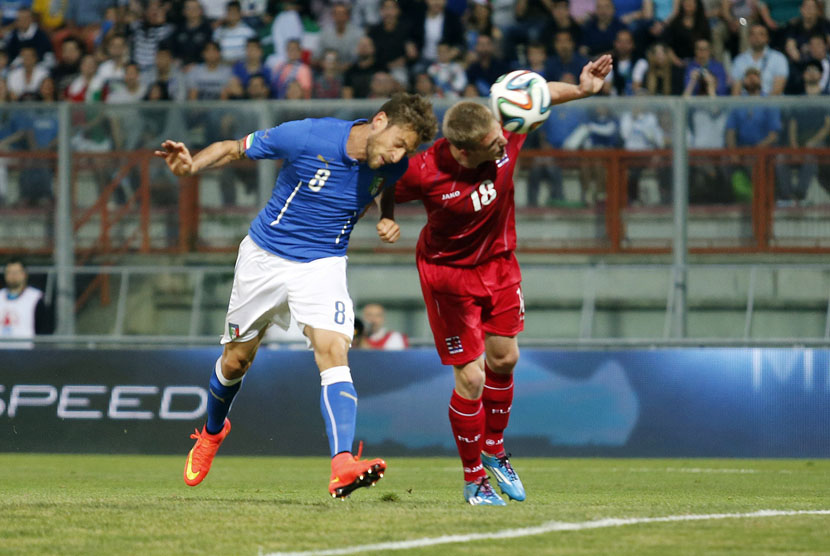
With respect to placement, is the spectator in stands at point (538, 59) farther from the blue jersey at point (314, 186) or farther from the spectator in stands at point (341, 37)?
the blue jersey at point (314, 186)

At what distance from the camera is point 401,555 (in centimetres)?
461

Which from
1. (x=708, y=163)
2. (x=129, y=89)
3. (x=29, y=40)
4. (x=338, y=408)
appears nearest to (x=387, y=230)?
(x=338, y=408)

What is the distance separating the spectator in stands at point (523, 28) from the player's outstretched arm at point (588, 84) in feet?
27.9

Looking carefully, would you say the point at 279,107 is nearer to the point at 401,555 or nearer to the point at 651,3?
the point at 651,3

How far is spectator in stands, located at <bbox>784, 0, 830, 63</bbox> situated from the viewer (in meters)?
14.4

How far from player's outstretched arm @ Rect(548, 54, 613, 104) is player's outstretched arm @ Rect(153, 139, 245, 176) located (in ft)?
5.61

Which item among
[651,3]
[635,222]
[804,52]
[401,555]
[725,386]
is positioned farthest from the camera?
[651,3]

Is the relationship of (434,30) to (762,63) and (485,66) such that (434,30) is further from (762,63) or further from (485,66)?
(762,63)

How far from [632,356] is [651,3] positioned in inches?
203

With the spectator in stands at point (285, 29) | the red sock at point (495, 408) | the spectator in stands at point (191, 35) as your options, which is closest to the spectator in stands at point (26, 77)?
the spectator in stands at point (191, 35)

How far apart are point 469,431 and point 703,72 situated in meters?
8.61

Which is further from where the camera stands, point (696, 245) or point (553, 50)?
point (553, 50)

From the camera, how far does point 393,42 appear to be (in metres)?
15.8

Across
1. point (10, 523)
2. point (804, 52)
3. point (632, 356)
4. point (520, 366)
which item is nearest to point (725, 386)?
point (632, 356)
